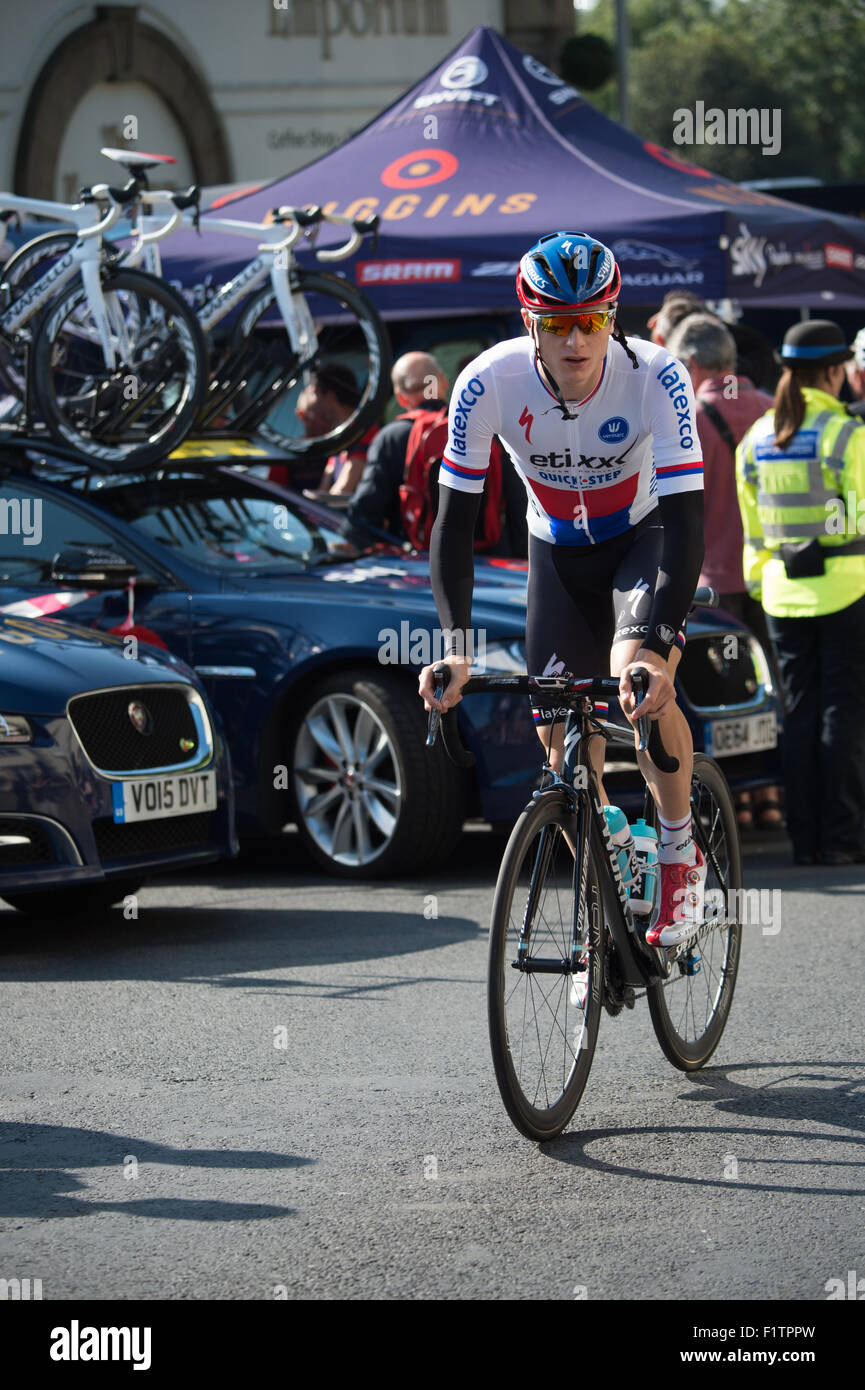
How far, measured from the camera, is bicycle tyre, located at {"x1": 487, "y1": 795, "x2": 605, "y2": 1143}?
454 cm

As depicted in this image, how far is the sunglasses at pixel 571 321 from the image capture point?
477 centimetres

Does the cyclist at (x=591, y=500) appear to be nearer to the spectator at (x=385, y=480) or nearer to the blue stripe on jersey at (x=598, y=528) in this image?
the blue stripe on jersey at (x=598, y=528)

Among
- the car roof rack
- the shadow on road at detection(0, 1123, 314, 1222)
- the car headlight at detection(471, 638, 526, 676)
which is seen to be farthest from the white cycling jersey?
the car roof rack

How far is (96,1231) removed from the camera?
414 cm

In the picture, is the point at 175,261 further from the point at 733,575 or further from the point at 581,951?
the point at 581,951

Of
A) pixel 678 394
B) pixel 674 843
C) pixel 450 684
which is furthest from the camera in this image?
pixel 674 843

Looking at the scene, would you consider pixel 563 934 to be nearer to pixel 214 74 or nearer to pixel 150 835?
pixel 150 835

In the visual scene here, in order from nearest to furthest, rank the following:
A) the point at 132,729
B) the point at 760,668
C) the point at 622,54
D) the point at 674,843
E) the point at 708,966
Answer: the point at 674,843
the point at 708,966
the point at 132,729
the point at 760,668
the point at 622,54

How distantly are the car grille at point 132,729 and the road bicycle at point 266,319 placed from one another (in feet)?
8.99

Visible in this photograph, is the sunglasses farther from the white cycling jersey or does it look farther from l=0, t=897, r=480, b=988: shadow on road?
l=0, t=897, r=480, b=988: shadow on road

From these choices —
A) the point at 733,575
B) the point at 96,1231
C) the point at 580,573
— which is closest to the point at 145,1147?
the point at 96,1231

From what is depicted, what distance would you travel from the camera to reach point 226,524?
9156 mm

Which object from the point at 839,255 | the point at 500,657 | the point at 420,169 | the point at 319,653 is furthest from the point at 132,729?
the point at 420,169

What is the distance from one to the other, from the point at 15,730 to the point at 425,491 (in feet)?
11.2
